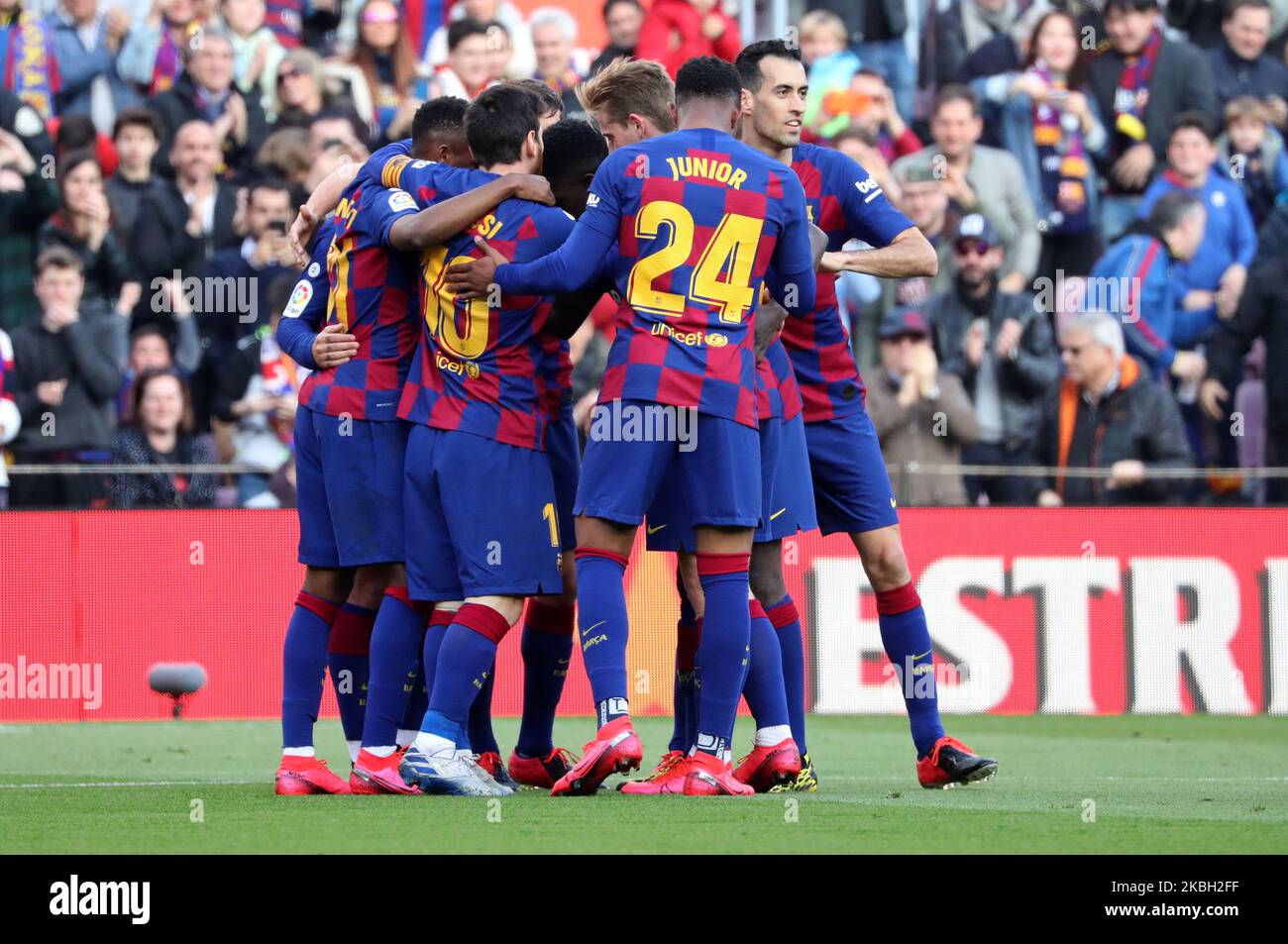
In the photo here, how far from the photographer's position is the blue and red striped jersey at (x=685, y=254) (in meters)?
6.45

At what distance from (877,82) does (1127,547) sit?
422cm

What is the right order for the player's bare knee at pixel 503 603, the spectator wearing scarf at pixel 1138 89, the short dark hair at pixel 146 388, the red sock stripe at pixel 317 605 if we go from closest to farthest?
1. the player's bare knee at pixel 503 603
2. the red sock stripe at pixel 317 605
3. the short dark hair at pixel 146 388
4. the spectator wearing scarf at pixel 1138 89

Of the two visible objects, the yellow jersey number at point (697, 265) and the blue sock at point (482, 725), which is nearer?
the yellow jersey number at point (697, 265)

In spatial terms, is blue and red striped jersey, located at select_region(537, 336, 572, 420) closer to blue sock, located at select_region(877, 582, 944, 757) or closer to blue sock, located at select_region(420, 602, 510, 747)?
blue sock, located at select_region(420, 602, 510, 747)

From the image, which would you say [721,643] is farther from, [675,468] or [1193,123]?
[1193,123]

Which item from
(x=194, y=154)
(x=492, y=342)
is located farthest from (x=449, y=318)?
(x=194, y=154)

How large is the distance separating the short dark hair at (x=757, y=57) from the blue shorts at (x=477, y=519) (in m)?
1.65

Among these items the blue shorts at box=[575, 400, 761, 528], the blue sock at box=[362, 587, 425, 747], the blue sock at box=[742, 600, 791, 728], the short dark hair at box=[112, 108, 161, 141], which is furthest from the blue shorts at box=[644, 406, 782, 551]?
the short dark hair at box=[112, 108, 161, 141]

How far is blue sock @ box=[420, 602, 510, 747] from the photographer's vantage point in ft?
21.4

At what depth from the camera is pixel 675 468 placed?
662 cm

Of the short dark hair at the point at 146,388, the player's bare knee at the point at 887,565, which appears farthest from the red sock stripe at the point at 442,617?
the short dark hair at the point at 146,388

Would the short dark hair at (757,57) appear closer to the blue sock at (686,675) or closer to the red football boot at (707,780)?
the blue sock at (686,675)

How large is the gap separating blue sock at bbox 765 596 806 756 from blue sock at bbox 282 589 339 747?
164 cm
